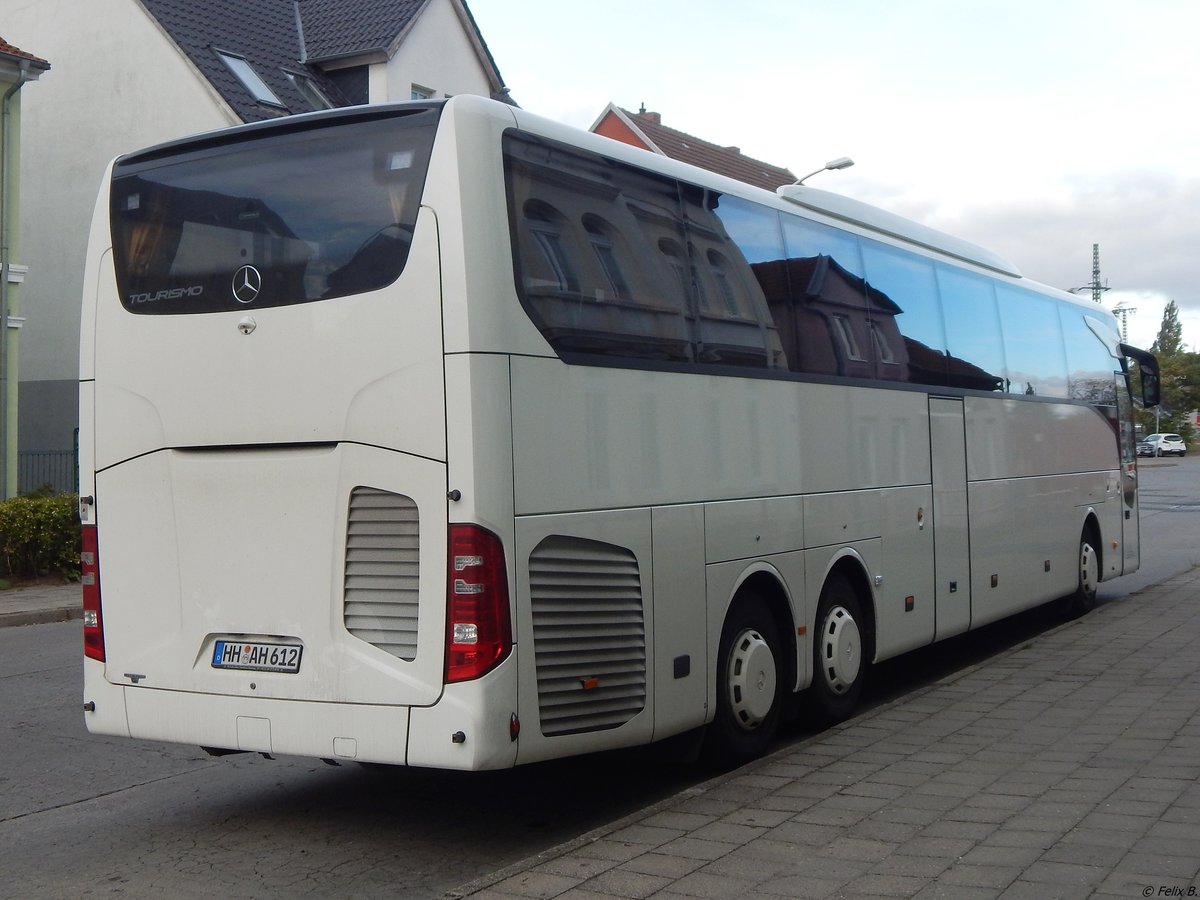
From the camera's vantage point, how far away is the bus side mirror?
17.0 m

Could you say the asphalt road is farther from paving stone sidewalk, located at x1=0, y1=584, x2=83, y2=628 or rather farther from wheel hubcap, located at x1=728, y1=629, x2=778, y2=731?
paving stone sidewalk, located at x1=0, y1=584, x2=83, y2=628

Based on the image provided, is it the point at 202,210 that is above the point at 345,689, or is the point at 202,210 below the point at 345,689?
above

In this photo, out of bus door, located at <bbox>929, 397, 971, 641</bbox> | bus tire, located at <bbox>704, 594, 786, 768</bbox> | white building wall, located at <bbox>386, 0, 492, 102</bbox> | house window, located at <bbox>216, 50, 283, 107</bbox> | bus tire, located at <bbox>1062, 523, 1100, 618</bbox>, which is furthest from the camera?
white building wall, located at <bbox>386, 0, 492, 102</bbox>

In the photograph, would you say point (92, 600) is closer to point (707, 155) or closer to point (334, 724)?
point (334, 724)

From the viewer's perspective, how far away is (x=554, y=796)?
24.4 feet

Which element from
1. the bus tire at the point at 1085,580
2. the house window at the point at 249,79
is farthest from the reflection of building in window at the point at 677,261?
the house window at the point at 249,79

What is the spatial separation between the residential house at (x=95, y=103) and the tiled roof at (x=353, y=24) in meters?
0.22

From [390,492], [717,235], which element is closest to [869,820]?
[390,492]

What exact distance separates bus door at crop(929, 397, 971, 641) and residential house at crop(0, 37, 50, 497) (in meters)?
16.5

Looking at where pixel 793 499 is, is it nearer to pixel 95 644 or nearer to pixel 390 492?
pixel 390 492

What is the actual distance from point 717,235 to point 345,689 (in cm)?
346

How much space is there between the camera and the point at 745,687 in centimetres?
765

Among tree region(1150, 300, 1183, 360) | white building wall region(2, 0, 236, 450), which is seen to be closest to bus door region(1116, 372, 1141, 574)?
white building wall region(2, 0, 236, 450)

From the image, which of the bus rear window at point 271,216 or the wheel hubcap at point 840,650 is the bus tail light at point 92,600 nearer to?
the bus rear window at point 271,216
